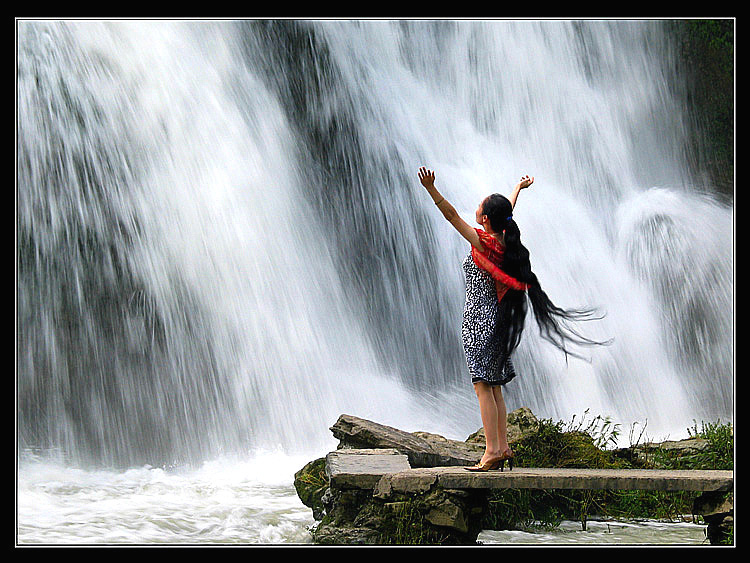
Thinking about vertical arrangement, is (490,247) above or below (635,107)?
below

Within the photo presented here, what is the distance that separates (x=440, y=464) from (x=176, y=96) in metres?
5.41

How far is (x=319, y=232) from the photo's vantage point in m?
9.91

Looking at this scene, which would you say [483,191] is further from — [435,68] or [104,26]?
[104,26]

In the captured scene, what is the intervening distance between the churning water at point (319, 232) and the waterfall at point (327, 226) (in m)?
0.02

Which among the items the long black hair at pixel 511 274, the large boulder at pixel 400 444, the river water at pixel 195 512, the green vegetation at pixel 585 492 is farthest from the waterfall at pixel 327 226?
the long black hair at pixel 511 274

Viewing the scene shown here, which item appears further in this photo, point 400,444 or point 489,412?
point 400,444

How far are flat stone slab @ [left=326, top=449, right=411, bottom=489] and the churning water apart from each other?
120 inches

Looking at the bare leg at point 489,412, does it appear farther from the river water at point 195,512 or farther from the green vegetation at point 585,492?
the green vegetation at point 585,492

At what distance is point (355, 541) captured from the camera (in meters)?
4.35

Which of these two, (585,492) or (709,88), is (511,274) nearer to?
(585,492)

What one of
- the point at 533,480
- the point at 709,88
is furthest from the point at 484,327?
the point at 709,88

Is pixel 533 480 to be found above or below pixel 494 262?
below

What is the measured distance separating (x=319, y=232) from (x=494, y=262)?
5.78 metres

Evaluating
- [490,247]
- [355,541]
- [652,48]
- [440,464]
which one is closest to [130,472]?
[440,464]
